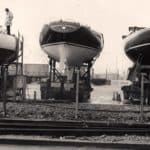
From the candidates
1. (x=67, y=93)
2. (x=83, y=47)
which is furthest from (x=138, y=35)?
(x=67, y=93)

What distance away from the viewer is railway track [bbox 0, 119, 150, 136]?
10453 millimetres

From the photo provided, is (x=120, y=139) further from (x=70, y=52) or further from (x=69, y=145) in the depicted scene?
(x=70, y=52)

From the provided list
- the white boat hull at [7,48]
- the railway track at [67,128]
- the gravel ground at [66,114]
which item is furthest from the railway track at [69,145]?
the white boat hull at [7,48]

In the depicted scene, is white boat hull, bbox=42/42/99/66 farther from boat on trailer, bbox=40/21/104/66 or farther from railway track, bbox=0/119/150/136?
railway track, bbox=0/119/150/136

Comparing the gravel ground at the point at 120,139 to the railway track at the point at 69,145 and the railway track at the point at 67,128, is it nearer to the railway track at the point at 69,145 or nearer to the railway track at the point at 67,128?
the railway track at the point at 67,128

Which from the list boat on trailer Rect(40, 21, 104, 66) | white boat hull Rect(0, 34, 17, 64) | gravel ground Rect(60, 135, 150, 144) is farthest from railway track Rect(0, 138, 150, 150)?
white boat hull Rect(0, 34, 17, 64)

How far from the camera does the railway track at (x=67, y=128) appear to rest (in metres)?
10.5

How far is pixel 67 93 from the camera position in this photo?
23.3 meters

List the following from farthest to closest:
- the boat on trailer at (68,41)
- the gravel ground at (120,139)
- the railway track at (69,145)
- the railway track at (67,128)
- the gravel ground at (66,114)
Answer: the boat on trailer at (68,41)
the gravel ground at (66,114)
the railway track at (67,128)
the gravel ground at (120,139)
the railway track at (69,145)

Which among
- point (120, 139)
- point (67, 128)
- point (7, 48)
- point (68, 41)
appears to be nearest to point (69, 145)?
point (120, 139)

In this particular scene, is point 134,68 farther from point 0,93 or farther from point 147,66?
point 0,93

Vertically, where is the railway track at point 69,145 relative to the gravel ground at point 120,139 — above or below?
above

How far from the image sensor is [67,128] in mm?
11117

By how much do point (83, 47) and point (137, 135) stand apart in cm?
1381
